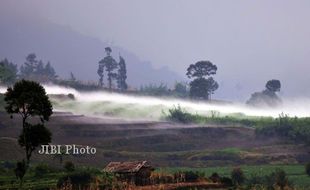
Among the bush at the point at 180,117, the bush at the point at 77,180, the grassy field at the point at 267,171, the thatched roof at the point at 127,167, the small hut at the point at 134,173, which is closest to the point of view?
the bush at the point at 77,180

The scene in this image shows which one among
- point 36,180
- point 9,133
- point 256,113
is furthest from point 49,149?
point 256,113

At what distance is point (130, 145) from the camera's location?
12400 centimetres

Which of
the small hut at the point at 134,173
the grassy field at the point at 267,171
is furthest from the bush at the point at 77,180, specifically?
the grassy field at the point at 267,171

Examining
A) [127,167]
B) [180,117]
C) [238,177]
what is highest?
[180,117]

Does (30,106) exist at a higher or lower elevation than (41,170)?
higher

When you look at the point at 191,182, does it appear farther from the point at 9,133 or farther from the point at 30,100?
the point at 9,133

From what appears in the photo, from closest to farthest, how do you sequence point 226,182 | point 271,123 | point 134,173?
point 134,173 < point 226,182 < point 271,123

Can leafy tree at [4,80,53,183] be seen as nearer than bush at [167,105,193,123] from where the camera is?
Yes

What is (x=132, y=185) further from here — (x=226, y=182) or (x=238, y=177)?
(x=238, y=177)

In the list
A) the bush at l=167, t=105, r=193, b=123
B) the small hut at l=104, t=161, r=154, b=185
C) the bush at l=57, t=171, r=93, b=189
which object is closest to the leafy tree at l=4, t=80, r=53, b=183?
the bush at l=57, t=171, r=93, b=189

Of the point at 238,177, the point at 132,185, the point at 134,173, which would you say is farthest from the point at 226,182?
the point at 132,185

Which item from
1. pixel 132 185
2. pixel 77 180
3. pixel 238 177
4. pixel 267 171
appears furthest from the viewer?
pixel 267 171

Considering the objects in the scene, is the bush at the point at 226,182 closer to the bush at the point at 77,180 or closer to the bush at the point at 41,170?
the bush at the point at 77,180

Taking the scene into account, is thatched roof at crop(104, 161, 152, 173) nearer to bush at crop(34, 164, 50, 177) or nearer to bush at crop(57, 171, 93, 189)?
bush at crop(57, 171, 93, 189)
